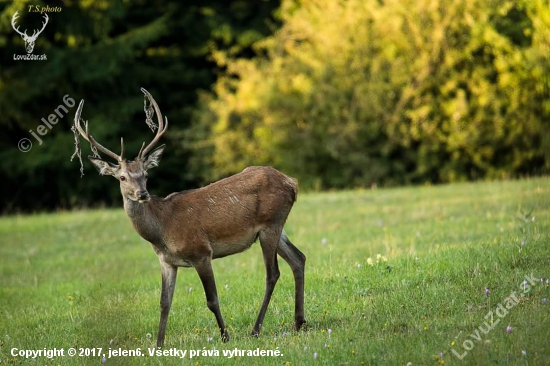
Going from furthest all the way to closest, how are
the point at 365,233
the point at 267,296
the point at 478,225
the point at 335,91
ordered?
the point at 335,91 < the point at 365,233 < the point at 478,225 < the point at 267,296

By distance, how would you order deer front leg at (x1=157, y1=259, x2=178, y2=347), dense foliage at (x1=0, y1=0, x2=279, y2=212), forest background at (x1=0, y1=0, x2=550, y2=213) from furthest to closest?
dense foliage at (x1=0, y1=0, x2=279, y2=212)
forest background at (x1=0, y1=0, x2=550, y2=213)
deer front leg at (x1=157, y1=259, x2=178, y2=347)

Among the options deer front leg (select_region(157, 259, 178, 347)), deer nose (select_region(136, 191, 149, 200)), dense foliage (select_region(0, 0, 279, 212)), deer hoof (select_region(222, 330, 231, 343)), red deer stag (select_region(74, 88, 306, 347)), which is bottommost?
dense foliage (select_region(0, 0, 279, 212))

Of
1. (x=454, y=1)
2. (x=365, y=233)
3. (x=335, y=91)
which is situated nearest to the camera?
(x=365, y=233)

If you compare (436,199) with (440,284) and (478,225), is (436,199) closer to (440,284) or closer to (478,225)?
(478,225)

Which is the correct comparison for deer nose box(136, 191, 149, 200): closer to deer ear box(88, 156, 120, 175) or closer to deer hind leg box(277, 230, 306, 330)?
deer ear box(88, 156, 120, 175)

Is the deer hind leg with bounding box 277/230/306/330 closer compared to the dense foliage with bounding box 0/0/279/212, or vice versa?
the deer hind leg with bounding box 277/230/306/330

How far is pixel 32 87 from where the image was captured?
2889 cm

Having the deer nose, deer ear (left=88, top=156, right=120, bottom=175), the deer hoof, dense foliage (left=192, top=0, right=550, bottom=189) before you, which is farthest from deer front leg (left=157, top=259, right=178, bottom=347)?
dense foliage (left=192, top=0, right=550, bottom=189)

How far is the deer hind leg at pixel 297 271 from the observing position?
26.6ft

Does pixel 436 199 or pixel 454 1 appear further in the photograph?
pixel 454 1

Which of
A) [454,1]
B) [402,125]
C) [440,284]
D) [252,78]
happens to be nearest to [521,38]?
[454,1]

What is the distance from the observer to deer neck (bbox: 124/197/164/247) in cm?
799

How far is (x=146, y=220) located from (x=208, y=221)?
60cm

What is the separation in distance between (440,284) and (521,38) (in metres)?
19.9
